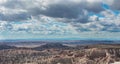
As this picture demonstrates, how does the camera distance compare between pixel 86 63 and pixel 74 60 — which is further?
pixel 74 60

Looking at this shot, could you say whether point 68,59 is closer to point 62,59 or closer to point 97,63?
point 62,59

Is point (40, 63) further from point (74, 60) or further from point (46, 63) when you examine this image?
point (74, 60)

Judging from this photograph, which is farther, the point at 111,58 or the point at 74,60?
the point at 74,60

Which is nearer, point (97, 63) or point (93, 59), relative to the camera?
point (97, 63)

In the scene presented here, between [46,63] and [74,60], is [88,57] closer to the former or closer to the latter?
[74,60]

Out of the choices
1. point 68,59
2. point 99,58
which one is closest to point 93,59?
point 99,58

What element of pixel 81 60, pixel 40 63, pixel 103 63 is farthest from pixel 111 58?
pixel 40 63

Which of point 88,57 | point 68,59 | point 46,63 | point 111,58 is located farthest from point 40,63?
point 111,58
